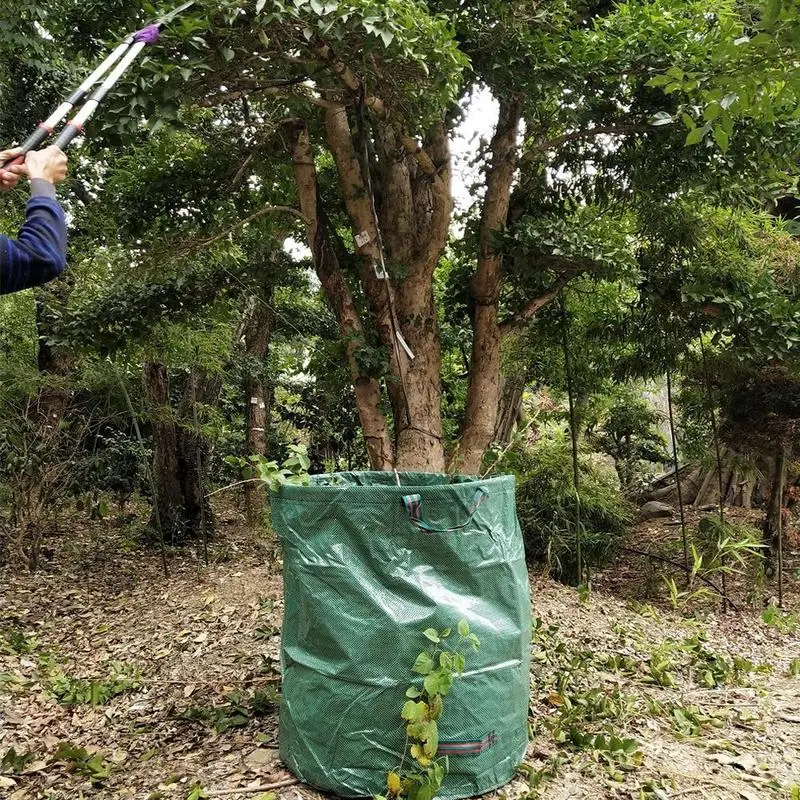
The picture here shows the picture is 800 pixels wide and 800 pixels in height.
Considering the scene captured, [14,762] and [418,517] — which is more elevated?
[418,517]

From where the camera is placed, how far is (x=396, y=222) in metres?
4.22

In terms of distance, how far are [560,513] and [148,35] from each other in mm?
4728

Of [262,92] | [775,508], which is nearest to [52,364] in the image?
[262,92]

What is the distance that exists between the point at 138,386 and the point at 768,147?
17.1ft

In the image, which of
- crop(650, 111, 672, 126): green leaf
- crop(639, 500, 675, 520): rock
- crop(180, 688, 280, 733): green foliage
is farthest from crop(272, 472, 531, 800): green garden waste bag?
crop(639, 500, 675, 520): rock

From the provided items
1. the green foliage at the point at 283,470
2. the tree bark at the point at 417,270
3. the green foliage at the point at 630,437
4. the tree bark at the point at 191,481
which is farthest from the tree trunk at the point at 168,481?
the green foliage at the point at 630,437

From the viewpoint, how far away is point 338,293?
13.4 feet

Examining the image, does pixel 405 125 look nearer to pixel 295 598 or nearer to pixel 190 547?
pixel 295 598

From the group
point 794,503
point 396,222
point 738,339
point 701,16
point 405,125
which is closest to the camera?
point 701,16

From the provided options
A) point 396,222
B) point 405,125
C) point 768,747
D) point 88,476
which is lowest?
point 768,747

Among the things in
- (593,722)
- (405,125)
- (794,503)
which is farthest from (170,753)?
(794,503)

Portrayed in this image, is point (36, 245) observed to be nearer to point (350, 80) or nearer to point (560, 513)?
point (350, 80)

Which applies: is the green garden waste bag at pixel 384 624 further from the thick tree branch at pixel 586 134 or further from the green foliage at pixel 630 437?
the green foliage at pixel 630 437

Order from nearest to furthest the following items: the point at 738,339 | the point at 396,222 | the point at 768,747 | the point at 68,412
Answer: the point at 768,747 < the point at 396,222 < the point at 738,339 < the point at 68,412
